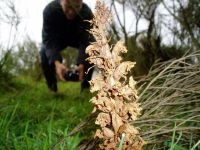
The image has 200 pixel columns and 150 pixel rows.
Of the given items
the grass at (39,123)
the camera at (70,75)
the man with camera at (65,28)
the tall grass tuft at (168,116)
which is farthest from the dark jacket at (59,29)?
the tall grass tuft at (168,116)

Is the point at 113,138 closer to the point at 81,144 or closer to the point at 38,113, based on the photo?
the point at 81,144

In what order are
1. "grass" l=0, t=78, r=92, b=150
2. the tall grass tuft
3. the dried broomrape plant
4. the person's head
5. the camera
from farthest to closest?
the person's head
the camera
"grass" l=0, t=78, r=92, b=150
the tall grass tuft
the dried broomrape plant

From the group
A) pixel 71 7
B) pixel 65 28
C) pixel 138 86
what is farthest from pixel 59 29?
pixel 138 86

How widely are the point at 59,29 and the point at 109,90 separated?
419 cm

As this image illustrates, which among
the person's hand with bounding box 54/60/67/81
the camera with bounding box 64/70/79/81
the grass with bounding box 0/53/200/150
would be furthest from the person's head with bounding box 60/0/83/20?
the grass with bounding box 0/53/200/150

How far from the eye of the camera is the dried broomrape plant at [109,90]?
4.64 ft

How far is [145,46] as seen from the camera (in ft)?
20.2

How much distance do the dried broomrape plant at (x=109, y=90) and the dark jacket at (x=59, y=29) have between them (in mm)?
3672

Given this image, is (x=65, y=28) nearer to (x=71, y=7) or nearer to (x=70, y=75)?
A: (x=71, y=7)

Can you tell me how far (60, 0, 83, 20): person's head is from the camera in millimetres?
5172

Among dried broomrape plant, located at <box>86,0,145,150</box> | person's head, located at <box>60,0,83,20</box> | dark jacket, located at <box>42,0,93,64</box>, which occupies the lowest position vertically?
dried broomrape plant, located at <box>86,0,145,150</box>

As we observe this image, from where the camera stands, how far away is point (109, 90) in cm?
142

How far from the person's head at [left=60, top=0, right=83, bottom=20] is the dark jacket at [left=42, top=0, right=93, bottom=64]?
4 centimetres

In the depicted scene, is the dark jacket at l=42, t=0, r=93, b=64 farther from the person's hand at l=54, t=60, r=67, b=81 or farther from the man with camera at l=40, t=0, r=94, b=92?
the person's hand at l=54, t=60, r=67, b=81
